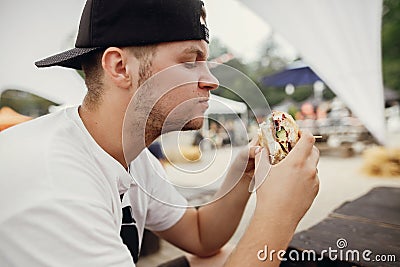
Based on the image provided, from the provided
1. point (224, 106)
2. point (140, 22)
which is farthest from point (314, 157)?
point (140, 22)

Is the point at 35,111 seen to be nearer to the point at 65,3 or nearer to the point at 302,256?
the point at 65,3

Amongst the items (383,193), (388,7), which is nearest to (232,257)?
(383,193)

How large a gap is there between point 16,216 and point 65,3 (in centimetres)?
108

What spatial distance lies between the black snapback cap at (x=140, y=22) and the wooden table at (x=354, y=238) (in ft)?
2.05

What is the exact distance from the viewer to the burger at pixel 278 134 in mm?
682

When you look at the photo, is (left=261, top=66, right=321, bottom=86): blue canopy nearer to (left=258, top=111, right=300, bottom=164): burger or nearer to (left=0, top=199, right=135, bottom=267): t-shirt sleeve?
(left=258, top=111, right=300, bottom=164): burger

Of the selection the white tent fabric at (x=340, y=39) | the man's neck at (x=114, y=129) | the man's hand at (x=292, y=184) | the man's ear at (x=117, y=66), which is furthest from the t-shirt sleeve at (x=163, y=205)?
the white tent fabric at (x=340, y=39)

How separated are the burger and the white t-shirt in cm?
32

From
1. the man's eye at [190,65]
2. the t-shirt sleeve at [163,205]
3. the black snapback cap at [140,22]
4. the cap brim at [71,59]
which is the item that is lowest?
the t-shirt sleeve at [163,205]

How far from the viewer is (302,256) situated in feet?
3.10

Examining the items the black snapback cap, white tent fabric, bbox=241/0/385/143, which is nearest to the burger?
the black snapback cap

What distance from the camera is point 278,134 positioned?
71 centimetres

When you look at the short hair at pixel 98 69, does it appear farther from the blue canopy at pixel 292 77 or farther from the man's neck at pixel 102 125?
the blue canopy at pixel 292 77

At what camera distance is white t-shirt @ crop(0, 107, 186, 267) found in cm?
52
